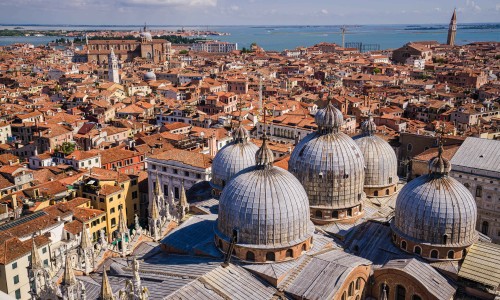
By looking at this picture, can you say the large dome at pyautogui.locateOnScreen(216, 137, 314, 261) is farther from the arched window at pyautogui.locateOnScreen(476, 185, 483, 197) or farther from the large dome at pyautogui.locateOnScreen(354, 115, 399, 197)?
the arched window at pyautogui.locateOnScreen(476, 185, 483, 197)

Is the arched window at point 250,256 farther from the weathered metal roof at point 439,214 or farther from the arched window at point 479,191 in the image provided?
the arched window at point 479,191

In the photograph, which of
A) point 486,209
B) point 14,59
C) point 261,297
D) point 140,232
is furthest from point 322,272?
point 14,59

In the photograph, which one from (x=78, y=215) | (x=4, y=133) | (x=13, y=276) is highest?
(x=4, y=133)

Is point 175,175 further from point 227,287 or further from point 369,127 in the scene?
point 227,287

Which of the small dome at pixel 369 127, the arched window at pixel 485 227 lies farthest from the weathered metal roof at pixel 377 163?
the arched window at pixel 485 227

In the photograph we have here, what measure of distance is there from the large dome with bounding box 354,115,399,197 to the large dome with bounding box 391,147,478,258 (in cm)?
543

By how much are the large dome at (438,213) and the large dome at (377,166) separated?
17.8 ft

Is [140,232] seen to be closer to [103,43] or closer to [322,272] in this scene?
[322,272]

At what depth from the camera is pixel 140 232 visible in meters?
25.4

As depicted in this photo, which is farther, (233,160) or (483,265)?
(233,160)

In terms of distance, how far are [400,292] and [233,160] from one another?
1203 cm

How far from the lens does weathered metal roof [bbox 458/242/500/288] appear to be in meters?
20.3

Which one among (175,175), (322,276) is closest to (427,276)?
(322,276)

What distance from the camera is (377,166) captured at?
27.9 m
